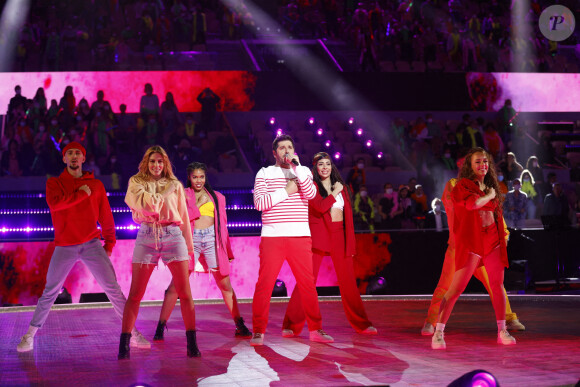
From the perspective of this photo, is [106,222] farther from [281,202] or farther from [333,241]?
[333,241]

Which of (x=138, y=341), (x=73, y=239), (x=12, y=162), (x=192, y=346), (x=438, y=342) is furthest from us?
(x=12, y=162)

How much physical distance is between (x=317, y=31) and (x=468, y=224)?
1566 cm

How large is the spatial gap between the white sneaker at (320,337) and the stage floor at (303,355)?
8 centimetres

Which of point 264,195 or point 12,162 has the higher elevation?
point 12,162

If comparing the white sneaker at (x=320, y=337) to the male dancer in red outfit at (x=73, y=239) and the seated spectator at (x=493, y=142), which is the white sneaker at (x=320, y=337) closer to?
the male dancer in red outfit at (x=73, y=239)

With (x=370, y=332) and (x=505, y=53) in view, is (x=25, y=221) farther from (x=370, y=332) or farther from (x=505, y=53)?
(x=505, y=53)

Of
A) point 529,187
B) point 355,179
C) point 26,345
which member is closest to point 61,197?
point 26,345

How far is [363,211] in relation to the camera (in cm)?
1231

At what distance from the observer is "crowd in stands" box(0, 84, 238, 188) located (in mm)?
14383

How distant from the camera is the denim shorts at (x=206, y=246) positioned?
6871mm

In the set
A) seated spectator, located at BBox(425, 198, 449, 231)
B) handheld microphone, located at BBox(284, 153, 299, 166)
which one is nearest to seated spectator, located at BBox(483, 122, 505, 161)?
seated spectator, located at BBox(425, 198, 449, 231)

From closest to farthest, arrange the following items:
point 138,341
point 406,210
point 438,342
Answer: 1. point 438,342
2. point 138,341
3. point 406,210

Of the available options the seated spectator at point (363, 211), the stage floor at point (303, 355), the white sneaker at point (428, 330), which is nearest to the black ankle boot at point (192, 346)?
the stage floor at point (303, 355)

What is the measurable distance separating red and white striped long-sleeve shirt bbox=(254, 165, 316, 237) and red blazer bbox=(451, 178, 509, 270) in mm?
1232
